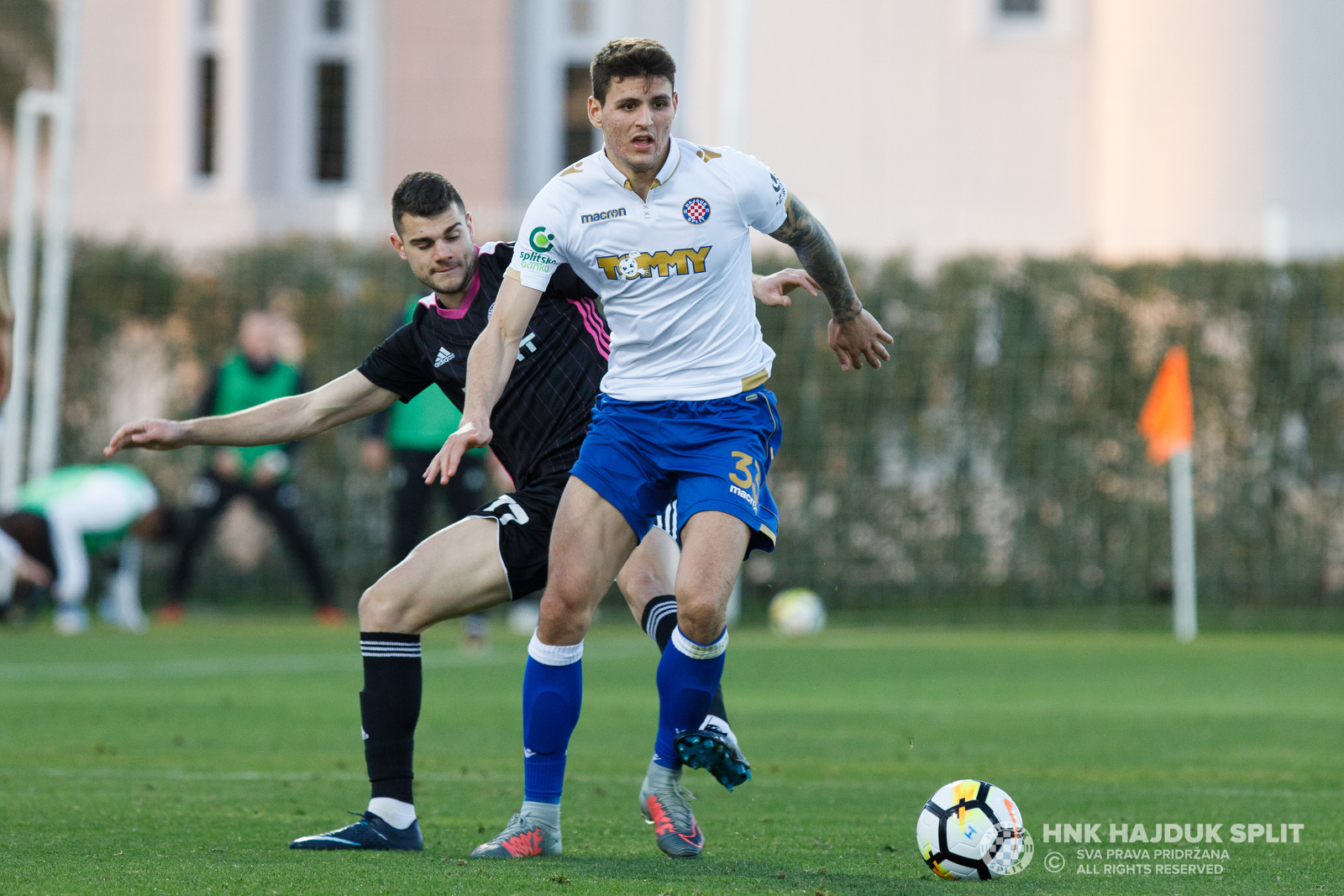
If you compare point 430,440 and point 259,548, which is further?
point 259,548

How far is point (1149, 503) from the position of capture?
15.9 m

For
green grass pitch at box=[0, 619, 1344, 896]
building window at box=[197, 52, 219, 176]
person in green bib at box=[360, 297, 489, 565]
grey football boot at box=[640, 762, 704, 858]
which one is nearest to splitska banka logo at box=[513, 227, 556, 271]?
grey football boot at box=[640, 762, 704, 858]

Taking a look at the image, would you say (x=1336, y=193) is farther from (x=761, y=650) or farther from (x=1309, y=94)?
(x=761, y=650)

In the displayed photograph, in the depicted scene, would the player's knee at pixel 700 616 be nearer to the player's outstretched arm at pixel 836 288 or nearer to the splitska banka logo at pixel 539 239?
the player's outstretched arm at pixel 836 288

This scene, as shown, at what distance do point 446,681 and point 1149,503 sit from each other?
7.87 meters

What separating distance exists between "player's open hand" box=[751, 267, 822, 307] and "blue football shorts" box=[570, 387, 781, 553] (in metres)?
0.56

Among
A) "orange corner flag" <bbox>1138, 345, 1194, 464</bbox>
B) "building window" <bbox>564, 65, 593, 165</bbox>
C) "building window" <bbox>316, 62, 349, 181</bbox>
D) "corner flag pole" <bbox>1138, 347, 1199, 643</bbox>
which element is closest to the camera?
"orange corner flag" <bbox>1138, 345, 1194, 464</bbox>

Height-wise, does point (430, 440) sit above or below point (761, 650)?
above

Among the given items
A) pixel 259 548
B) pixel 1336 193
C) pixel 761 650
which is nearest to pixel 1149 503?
pixel 761 650

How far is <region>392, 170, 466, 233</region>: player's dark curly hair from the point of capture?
5.23 meters

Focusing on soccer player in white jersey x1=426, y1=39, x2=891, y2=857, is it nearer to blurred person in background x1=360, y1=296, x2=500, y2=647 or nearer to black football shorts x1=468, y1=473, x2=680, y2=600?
black football shorts x1=468, y1=473, x2=680, y2=600

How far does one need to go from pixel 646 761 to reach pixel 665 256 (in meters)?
2.87

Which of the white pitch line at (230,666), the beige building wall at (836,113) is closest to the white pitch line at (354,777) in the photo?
the white pitch line at (230,666)

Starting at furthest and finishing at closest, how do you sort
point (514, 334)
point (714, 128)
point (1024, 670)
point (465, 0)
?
point (465, 0) → point (714, 128) → point (1024, 670) → point (514, 334)
